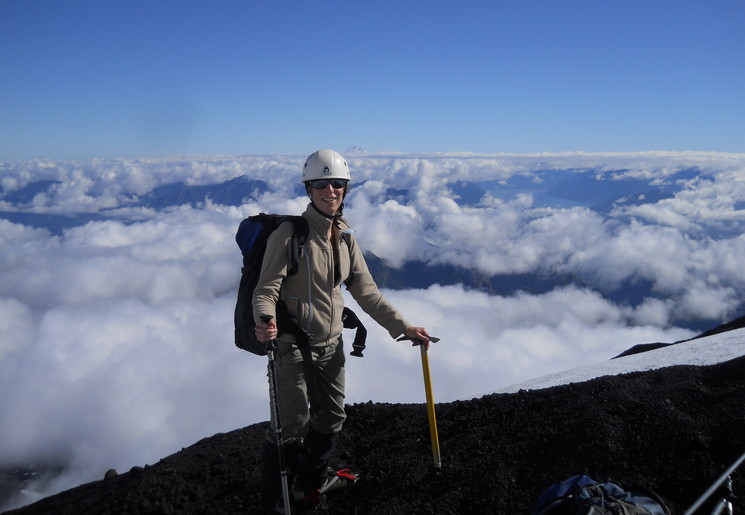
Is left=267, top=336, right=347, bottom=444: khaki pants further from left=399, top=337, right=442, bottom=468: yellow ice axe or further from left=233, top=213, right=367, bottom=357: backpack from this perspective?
left=399, top=337, right=442, bottom=468: yellow ice axe

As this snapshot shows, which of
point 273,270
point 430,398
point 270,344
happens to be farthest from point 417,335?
point 273,270

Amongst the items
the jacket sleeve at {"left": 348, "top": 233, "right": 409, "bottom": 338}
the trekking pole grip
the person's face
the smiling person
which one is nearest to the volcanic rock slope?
the smiling person

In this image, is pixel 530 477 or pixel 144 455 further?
pixel 144 455

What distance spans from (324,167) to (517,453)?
4452mm

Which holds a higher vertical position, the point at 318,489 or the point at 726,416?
the point at 726,416

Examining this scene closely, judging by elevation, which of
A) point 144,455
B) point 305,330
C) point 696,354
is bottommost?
point 144,455

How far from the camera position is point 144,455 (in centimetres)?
17138

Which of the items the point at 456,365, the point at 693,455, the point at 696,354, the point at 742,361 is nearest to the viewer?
the point at 693,455

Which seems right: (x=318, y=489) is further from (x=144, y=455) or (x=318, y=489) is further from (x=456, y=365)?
(x=144, y=455)

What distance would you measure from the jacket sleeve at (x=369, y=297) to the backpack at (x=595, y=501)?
233 centimetres

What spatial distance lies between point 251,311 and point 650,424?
5348 mm

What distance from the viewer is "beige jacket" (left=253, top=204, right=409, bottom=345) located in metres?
4.29

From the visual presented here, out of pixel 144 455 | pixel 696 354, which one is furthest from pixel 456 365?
pixel 696 354

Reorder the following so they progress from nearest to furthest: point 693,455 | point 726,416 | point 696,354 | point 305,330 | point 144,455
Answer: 1. point 305,330
2. point 693,455
3. point 726,416
4. point 696,354
5. point 144,455
